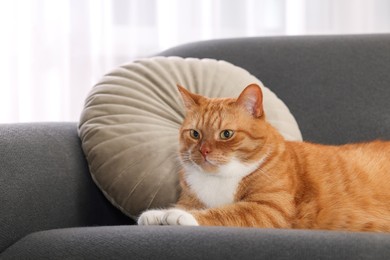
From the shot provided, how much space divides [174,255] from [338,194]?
536mm

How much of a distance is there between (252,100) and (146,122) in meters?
0.41

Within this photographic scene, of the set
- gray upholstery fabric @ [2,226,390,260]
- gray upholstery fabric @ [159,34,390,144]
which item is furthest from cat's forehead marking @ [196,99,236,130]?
gray upholstery fabric @ [159,34,390,144]

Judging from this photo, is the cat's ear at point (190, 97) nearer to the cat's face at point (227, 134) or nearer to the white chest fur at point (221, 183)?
the cat's face at point (227, 134)

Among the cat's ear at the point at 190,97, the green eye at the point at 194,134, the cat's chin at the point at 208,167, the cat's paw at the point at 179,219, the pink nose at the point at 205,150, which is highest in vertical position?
→ the cat's ear at the point at 190,97

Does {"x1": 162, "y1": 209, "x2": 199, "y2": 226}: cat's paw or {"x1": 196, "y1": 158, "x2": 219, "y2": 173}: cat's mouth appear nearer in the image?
{"x1": 162, "y1": 209, "x2": 199, "y2": 226}: cat's paw

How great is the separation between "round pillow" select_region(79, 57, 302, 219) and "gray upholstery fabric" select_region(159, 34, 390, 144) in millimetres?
156

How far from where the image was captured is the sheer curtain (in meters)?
2.67

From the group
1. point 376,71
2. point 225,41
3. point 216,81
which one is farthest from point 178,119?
point 376,71

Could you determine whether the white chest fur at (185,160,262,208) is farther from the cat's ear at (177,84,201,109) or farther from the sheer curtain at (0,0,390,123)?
the sheer curtain at (0,0,390,123)

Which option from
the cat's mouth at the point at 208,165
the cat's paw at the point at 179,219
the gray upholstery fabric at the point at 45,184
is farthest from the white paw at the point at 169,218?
the gray upholstery fabric at the point at 45,184

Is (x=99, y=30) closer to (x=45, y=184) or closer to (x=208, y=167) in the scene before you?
(x=45, y=184)

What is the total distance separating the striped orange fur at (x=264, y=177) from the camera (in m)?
1.57

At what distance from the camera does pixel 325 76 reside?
218 cm

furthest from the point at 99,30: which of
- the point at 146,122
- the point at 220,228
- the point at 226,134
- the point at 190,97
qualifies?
the point at 220,228
